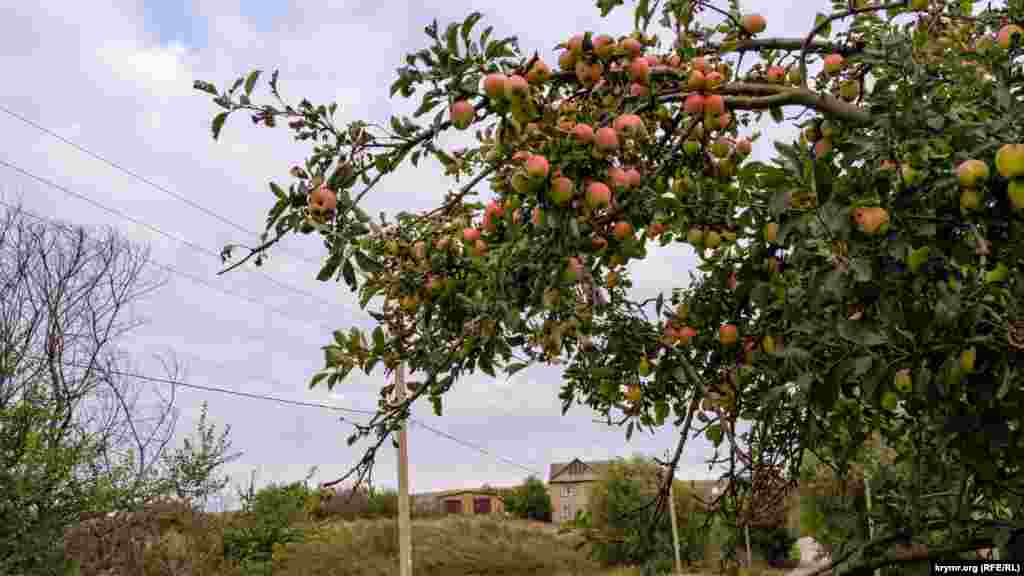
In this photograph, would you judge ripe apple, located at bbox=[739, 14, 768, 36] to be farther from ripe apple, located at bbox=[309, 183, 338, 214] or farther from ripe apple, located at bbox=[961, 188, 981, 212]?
ripe apple, located at bbox=[309, 183, 338, 214]

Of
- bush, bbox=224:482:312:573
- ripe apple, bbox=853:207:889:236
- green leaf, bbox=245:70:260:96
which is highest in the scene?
green leaf, bbox=245:70:260:96

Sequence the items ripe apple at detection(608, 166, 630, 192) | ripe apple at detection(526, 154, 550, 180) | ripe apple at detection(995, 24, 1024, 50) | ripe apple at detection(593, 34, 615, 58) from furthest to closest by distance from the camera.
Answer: ripe apple at detection(995, 24, 1024, 50), ripe apple at detection(593, 34, 615, 58), ripe apple at detection(608, 166, 630, 192), ripe apple at detection(526, 154, 550, 180)

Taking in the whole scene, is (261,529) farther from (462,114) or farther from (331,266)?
(462,114)

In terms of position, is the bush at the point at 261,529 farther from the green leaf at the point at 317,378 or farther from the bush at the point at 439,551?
the green leaf at the point at 317,378

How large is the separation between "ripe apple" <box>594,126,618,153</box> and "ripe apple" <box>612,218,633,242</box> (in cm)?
39

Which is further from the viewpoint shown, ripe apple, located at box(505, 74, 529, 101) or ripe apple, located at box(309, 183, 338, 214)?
ripe apple, located at box(309, 183, 338, 214)

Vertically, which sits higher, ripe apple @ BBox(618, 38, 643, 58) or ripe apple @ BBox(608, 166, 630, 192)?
ripe apple @ BBox(618, 38, 643, 58)

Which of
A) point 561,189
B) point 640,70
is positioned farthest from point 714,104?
point 561,189

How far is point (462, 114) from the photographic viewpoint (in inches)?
64.4

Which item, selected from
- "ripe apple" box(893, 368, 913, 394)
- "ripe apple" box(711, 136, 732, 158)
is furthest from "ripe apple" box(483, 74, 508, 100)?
"ripe apple" box(893, 368, 913, 394)

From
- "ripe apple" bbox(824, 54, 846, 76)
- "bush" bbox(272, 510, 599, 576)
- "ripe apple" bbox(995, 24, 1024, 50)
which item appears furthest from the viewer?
"bush" bbox(272, 510, 599, 576)

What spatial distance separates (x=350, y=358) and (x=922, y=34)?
2288mm

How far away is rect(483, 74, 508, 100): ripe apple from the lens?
1.60 metres

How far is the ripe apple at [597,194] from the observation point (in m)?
1.63
